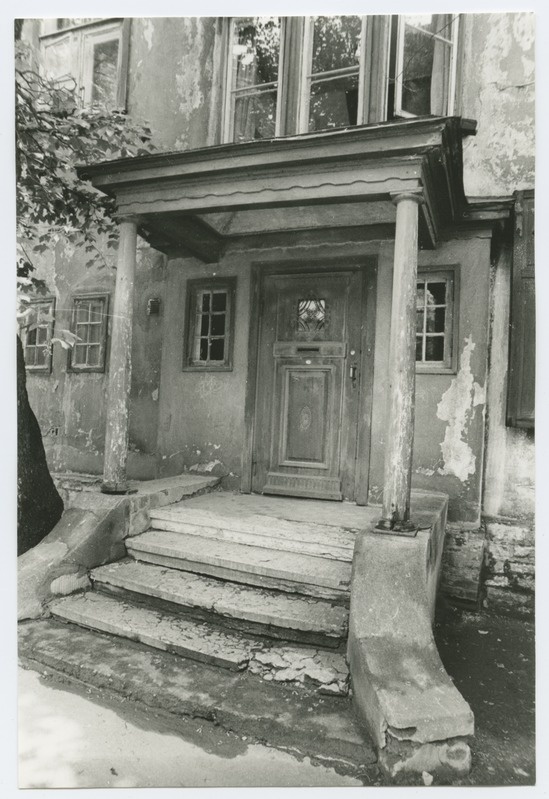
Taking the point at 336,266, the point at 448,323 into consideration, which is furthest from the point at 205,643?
the point at 336,266

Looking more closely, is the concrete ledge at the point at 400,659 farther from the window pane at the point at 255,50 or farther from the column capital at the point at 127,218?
the window pane at the point at 255,50

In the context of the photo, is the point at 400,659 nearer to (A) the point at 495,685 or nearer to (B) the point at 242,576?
(A) the point at 495,685

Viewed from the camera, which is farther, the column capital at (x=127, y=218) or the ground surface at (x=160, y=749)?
the column capital at (x=127, y=218)

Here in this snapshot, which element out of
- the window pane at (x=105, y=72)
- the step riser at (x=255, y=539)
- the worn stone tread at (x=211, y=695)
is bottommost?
the worn stone tread at (x=211, y=695)

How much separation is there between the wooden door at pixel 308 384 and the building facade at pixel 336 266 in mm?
21

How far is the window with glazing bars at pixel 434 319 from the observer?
16.5ft

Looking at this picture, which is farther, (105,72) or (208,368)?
(105,72)

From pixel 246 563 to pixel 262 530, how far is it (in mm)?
395

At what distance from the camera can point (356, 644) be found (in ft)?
9.59

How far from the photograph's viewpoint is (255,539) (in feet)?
13.7

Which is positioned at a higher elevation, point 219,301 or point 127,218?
point 127,218

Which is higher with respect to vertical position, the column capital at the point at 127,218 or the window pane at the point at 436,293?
the column capital at the point at 127,218

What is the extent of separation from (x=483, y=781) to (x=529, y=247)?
4041mm

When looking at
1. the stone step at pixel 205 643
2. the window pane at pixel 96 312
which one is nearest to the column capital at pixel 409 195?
the stone step at pixel 205 643
